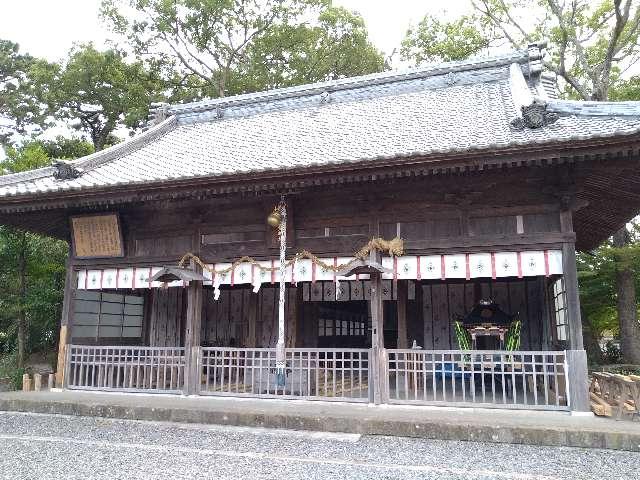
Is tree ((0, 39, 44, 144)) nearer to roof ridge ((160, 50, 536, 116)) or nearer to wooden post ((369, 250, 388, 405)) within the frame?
roof ridge ((160, 50, 536, 116))

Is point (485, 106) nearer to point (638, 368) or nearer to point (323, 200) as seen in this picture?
point (323, 200)

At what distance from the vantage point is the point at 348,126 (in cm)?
1177

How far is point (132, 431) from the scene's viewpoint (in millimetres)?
6969

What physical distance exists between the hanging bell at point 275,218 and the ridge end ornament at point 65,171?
469cm

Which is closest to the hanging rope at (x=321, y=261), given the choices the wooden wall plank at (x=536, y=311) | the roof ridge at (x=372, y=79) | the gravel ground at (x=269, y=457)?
the gravel ground at (x=269, y=457)

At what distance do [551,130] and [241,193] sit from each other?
522cm

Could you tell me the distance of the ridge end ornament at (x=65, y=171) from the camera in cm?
1023

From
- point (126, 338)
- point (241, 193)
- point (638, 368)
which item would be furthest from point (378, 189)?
point (638, 368)

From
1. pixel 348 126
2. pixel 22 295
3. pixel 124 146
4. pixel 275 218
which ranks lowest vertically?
pixel 22 295

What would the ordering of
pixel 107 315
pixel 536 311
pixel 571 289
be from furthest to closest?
1. pixel 107 315
2. pixel 536 311
3. pixel 571 289

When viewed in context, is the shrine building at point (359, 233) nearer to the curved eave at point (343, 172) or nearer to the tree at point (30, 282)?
Result: the curved eave at point (343, 172)

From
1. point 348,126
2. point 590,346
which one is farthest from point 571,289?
point 590,346

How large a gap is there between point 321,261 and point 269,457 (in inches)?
148

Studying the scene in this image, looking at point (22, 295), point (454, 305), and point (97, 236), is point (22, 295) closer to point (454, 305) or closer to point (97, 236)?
point (97, 236)
